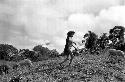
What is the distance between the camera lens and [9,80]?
17.2 meters

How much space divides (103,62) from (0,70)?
941cm

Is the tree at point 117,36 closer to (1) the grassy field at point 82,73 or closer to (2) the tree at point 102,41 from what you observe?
(2) the tree at point 102,41

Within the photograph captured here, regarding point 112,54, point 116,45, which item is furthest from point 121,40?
point 112,54

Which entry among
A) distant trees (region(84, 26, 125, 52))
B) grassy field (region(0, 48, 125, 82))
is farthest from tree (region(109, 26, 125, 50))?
grassy field (region(0, 48, 125, 82))

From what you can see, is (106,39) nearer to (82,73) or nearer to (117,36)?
(117,36)

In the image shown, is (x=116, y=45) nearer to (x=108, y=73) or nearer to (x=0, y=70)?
(x=0, y=70)

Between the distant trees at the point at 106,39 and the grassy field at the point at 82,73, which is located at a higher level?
the distant trees at the point at 106,39

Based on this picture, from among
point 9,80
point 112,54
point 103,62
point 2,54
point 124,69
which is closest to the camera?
point 9,80

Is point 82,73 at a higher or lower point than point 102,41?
lower

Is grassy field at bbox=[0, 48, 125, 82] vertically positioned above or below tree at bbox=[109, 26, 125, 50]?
below

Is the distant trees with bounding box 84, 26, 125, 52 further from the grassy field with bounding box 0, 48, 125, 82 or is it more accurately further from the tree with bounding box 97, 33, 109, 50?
the grassy field with bounding box 0, 48, 125, 82

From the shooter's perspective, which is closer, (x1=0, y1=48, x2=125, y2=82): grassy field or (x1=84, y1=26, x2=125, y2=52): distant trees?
(x1=0, y1=48, x2=125, y2=82): grassy field

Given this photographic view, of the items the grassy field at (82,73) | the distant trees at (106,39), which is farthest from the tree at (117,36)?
the grassy field at (82,73)

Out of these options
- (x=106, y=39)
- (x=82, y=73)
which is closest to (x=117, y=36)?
(x=106, y=39)
